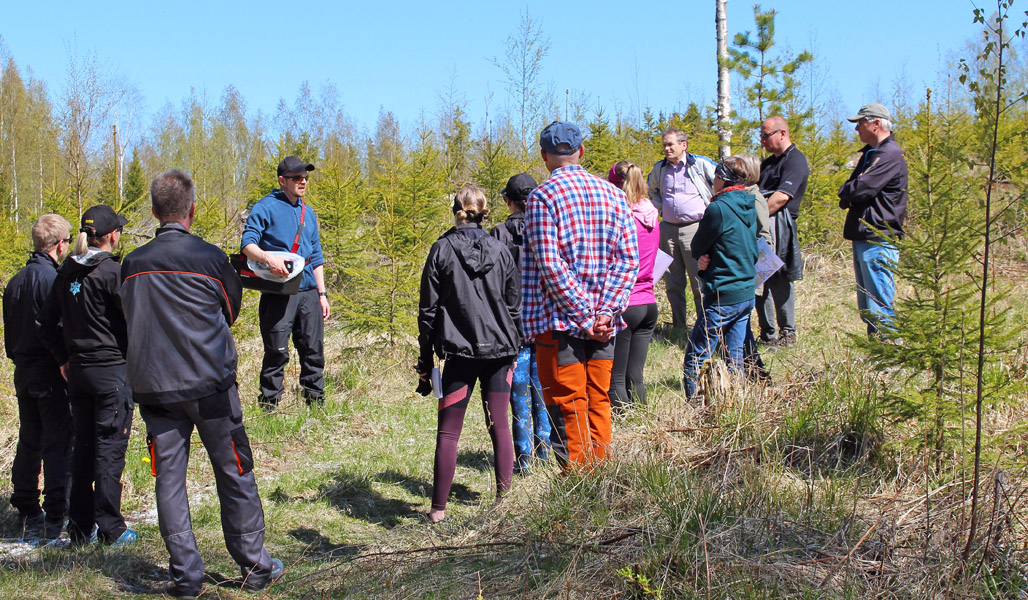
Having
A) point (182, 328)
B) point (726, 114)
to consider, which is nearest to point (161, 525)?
point (182, 328)

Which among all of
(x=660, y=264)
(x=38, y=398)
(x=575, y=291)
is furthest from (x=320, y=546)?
(x=660, y=264)

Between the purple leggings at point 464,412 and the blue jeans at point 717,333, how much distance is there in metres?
1.56

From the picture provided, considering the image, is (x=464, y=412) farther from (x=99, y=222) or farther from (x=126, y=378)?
(x=99, y=222)

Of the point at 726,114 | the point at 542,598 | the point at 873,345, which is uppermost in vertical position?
the point at 726,114

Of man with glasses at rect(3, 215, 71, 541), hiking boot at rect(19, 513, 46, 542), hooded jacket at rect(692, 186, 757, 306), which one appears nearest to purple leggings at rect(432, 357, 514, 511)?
hooded jacket at rect(692, 186, 757, 306)

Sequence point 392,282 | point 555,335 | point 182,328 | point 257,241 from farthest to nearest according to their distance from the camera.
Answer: point 392,282, point 257,241, point 555,335, point 182,328

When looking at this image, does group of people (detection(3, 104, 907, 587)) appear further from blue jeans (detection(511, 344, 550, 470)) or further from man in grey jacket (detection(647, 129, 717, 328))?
man in grey jacket (detection(647, 129, 717, 328))

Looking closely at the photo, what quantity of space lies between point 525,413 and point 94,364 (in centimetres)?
254

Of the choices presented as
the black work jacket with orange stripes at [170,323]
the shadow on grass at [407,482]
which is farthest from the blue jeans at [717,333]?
the black work jacket with orange stripes at [170,323]

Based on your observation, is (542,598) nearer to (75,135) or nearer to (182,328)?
(182,328)

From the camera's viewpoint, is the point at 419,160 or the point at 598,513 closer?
the point at 598,513

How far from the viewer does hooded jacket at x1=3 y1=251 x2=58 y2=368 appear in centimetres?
434

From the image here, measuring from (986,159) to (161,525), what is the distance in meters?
3.69

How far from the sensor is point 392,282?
26.9ft
